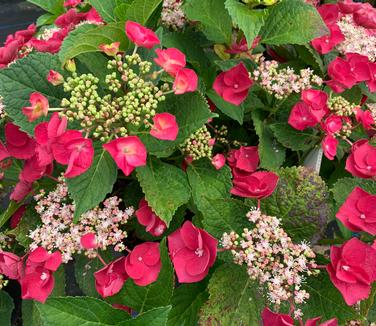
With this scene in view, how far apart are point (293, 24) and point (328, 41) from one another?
0.43 feet

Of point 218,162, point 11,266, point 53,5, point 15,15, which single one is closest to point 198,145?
point 218,162

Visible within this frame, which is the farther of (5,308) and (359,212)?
(5,308)

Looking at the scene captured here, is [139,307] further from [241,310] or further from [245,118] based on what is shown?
[245,118]

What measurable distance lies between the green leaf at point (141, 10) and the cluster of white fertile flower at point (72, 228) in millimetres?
289

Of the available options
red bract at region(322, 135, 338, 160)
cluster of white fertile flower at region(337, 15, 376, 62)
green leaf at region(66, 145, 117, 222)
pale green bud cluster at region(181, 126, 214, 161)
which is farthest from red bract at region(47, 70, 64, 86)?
cluster of white fertile flower at region(337, 15, 376, 62)

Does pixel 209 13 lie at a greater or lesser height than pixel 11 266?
greater

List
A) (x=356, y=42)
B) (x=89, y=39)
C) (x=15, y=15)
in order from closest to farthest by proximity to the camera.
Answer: (x=89, y=39) → (x=356, y=42) → (x=15, y=15)

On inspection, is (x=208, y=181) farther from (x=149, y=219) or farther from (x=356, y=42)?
(x=356, y=42)

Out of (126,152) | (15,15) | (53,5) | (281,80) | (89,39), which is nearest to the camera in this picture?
(126,152)

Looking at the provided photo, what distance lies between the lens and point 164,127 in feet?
2.06

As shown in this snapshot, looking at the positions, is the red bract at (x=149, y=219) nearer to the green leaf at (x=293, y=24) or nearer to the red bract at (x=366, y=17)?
the green leaf at (x=293, y=24)

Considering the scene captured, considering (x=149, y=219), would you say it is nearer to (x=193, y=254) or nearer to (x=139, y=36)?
(x=193, y=254)

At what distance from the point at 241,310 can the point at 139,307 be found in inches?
6.3

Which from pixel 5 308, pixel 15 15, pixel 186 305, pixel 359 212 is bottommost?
pixel 15 15
